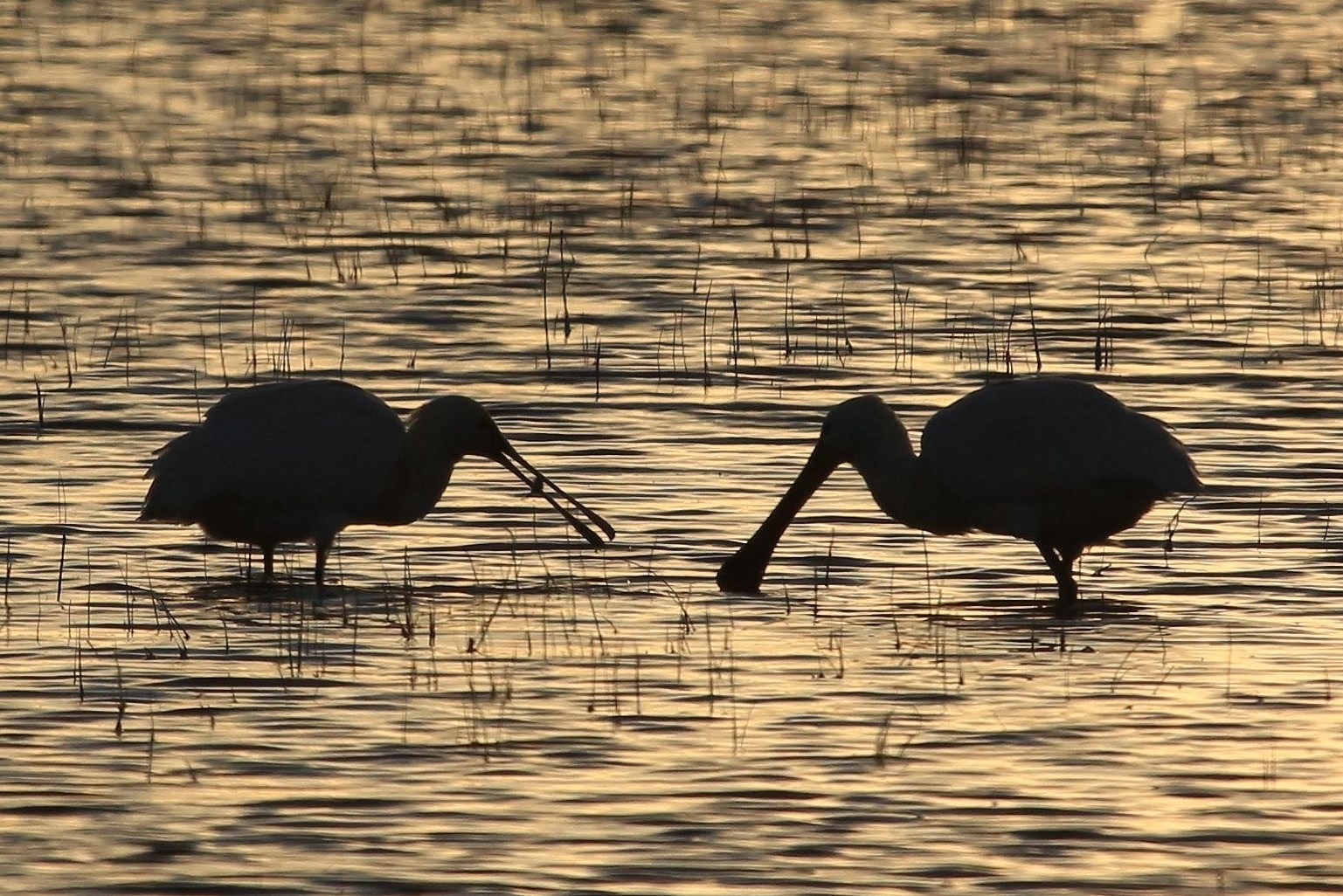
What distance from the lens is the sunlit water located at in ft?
29.3

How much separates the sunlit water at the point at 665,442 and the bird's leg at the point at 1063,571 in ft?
0.45

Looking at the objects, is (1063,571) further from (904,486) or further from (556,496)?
(556,496)

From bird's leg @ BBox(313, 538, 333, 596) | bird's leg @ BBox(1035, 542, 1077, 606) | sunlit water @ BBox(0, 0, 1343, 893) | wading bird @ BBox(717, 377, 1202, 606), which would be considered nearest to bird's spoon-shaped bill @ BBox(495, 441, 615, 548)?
sunlit water @ BBox(0, 0, 1343, 893)

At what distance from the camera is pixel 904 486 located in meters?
12.9

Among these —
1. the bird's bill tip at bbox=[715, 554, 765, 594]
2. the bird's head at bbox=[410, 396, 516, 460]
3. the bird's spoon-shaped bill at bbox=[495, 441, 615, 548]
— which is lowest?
the bird's bill tip at bbox=[715, 554, 765, 594]

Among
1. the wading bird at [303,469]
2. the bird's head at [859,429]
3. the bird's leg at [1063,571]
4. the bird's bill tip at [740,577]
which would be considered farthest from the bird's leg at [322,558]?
the bird's leg at [1063,571]

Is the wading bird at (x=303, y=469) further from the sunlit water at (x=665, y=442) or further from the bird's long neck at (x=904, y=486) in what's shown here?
the bird's long neck at (x=904, y=486)

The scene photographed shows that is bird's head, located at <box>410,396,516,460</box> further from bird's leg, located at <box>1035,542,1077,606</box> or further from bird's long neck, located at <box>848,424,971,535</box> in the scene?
bird's leg, located at <box>1035,542,1077,606</box>

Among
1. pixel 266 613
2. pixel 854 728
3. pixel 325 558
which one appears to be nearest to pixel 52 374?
pixel 325 558

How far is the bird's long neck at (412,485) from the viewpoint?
13148 mm

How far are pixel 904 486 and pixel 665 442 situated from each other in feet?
9.57

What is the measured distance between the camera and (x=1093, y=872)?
836 cm

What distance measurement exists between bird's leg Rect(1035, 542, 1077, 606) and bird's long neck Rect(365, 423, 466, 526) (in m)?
2.66

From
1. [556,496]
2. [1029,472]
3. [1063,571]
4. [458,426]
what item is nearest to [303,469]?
[458,426]
